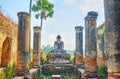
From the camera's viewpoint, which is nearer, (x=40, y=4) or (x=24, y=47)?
(x=24, y=47)

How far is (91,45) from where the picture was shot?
10.7 m

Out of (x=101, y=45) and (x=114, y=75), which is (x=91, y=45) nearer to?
(x=114, y=75)

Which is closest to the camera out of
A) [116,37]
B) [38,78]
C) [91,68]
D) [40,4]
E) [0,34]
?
[116,37]

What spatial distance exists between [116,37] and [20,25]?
26.0ft

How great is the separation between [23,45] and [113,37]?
24.6 feet

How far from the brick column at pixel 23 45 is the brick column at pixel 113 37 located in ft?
23.5

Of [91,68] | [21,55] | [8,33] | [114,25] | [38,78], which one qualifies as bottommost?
[38,78]

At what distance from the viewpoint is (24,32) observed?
1116cm

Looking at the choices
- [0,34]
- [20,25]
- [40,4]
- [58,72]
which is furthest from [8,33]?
[40,4]

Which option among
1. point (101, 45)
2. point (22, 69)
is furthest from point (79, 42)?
point (22, 69)

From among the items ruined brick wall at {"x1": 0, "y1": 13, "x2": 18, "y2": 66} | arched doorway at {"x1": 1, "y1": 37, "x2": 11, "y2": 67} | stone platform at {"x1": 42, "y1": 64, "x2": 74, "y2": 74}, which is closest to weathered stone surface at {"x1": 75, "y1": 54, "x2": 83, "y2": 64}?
stone platform at {"x1": 42, "y1": 64, "x2": 74, "y2": 74}

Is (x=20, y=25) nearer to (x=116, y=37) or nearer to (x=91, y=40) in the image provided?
(x=91, y=40)

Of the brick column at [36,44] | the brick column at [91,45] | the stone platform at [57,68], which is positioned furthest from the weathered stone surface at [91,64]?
the brick column at [36,44]

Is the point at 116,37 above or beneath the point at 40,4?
beneath
